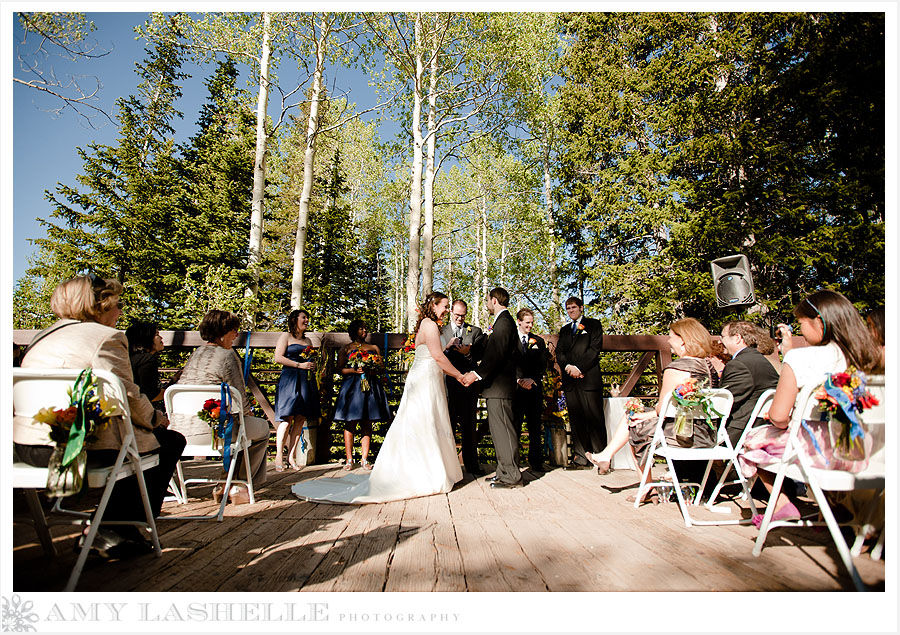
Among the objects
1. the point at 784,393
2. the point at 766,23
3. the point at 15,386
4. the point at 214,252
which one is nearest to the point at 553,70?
the point at 766,23

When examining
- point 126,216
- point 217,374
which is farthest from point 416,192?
point 217,374

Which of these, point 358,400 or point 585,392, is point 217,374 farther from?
point 585,392

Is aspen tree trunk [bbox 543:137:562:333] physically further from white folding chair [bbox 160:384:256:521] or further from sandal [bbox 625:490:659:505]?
white folding chair [bbox 160:384:256:521]

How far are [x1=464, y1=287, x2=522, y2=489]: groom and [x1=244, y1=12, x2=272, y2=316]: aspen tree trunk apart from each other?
23.5 feet

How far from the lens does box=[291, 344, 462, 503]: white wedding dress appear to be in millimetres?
3699

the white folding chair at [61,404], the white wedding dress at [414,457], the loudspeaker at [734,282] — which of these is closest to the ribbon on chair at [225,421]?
→ the white wedding dress at [414,457]

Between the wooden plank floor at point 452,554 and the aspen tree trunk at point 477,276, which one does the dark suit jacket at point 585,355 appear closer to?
the wooden plank floor at point 452,554

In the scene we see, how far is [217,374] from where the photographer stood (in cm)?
332

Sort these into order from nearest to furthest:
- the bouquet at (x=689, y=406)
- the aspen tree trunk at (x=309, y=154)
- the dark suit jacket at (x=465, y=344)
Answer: the bouquet at (x=689, y=406) < the dark suit jacket at (x=465, y=344) < the aspen tree trunk at (x=309, y=154)

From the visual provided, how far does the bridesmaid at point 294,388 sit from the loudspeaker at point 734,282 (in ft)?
16.7

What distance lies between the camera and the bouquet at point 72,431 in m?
1.79

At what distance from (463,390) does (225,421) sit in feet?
8.08

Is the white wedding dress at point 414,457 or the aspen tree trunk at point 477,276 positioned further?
the aspen tree trunk at point 477,276

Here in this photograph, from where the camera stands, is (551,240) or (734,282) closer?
(734,282)
